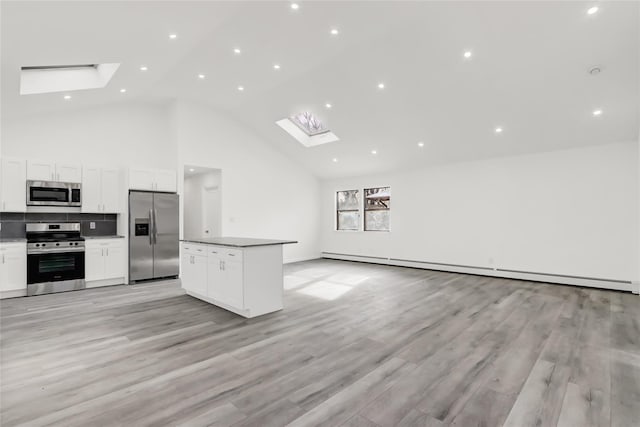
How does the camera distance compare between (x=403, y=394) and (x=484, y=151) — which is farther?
(x=484, y=151)

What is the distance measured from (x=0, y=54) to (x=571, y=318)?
279 inches

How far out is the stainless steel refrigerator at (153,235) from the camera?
19.6ft

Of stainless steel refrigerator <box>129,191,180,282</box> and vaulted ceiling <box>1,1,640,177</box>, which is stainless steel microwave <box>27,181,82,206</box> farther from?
vaulted ceiling <box>1,1,640,177</box>

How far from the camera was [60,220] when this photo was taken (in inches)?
222

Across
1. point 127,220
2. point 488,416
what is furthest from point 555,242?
point 127,220

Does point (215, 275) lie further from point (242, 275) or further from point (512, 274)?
point (512, 274)

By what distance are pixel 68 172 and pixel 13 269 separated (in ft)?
5.72

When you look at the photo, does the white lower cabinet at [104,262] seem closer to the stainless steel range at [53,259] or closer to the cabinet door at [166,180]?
the stainless steel range at [53,259]

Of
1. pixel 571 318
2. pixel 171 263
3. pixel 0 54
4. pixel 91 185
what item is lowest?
pixel 571 318

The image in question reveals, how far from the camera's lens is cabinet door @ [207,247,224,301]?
4.21 m

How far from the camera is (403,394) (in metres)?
2.21

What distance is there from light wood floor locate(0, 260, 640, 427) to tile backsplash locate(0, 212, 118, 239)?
4.63 ft

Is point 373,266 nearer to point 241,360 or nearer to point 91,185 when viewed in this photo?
point 241,360

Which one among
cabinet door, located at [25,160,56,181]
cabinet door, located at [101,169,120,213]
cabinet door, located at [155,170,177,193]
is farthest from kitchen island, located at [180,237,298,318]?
cabinet door, located at [25,160,56,181]
